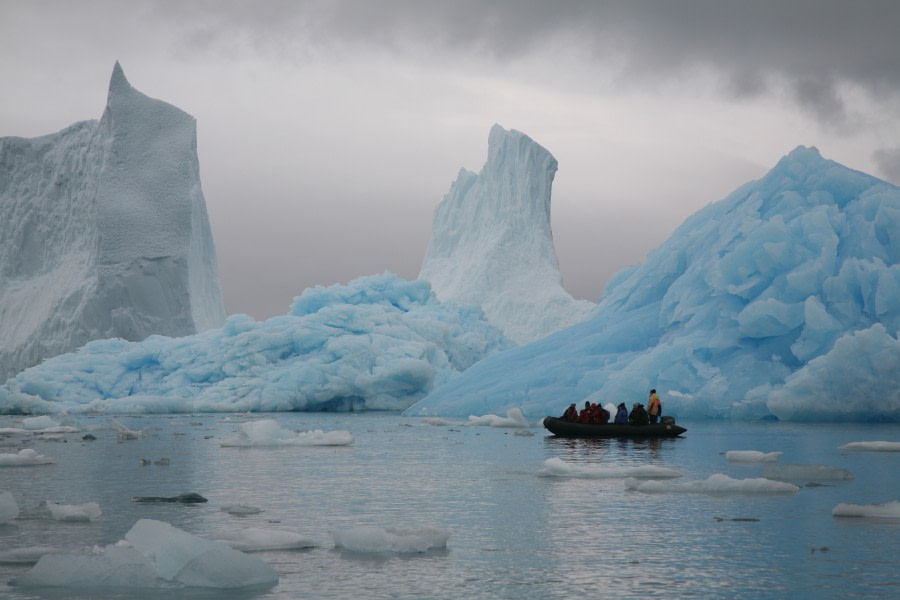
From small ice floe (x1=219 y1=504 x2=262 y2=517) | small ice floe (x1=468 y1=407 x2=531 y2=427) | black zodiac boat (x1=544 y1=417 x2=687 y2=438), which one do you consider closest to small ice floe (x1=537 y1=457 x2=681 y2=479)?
small ice floe (x1=219 y1=504 x2=262 y2=517)

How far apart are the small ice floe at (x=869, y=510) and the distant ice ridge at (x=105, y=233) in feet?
119

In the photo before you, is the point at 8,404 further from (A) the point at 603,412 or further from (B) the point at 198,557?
(B) the point at 198,557

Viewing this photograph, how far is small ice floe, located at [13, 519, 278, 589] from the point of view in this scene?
5766 millimetres

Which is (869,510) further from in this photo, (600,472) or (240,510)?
(240,510)

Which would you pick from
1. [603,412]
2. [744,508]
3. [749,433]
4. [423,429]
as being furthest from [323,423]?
[744,508]

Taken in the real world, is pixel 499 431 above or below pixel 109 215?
below

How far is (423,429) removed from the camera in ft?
73.5

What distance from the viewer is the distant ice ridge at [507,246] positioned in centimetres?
4972

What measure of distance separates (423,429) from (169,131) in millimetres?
27228

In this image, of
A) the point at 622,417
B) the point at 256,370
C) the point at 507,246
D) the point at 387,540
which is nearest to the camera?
the point at 387,540

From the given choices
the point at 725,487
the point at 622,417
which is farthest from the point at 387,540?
the point at 622,417

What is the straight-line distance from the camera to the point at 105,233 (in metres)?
42.2

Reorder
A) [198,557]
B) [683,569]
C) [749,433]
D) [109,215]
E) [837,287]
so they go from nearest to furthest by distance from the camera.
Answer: [198,557] → [683,569] → [749,433] → [837,287] → [109,215]

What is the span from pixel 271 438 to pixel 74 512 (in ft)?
28.7
